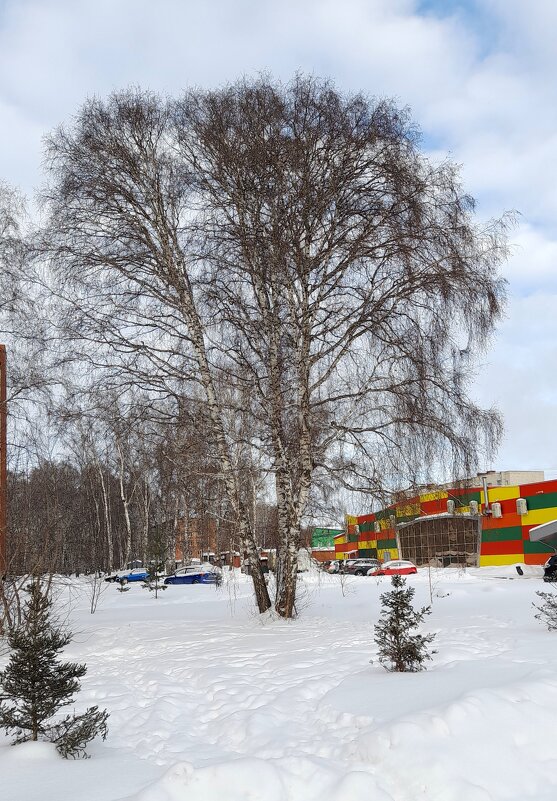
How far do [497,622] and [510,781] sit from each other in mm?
9505

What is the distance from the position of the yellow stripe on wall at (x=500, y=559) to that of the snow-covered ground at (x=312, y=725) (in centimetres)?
3223

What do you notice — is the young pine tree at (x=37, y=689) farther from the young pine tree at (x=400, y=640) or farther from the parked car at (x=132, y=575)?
the parked car at (x=132, y=575)

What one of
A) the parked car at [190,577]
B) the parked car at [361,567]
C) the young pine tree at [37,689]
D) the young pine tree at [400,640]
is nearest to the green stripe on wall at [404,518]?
the young pine tree at [400,640]

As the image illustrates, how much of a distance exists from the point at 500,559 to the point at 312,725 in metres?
40.1

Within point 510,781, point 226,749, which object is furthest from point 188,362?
point 510,781

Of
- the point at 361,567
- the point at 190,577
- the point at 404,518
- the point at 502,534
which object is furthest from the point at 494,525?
the point at 404,518

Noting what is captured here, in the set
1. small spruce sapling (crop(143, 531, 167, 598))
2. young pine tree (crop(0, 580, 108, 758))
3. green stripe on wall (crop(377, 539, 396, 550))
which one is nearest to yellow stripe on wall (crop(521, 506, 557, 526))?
green stripe on wall (crop(377, 539, 396, 550))

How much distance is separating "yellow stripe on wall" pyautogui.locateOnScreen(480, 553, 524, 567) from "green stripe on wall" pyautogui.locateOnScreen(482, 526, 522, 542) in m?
Result: 0.90

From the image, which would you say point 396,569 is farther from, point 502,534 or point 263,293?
point 263,293

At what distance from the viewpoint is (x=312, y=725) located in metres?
6.66

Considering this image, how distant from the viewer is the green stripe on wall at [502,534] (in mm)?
42844

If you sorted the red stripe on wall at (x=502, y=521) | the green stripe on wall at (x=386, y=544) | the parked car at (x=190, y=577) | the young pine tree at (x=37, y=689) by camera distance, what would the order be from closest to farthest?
the young pine tree at (x=37, y=689), the parked car at (x=190, y=577), the red stripe on wall at (x=502, y=521), the green stripe on wall at (x=386, y=544)

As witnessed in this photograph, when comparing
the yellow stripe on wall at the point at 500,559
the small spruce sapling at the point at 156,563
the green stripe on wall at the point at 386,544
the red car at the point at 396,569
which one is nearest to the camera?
the small spruce sapling at the point at 156,563

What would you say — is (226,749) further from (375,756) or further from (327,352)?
(327,352)
